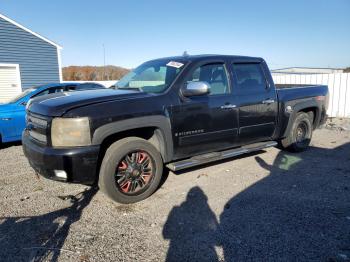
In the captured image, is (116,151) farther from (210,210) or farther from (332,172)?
(332,172)

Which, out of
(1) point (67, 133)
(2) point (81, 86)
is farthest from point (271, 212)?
(2) point (81, 86)

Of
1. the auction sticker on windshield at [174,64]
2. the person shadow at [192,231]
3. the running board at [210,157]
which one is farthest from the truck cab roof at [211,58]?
the person shadow at [192,231]

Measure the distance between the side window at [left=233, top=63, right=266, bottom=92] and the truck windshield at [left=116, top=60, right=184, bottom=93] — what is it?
1.11 metres

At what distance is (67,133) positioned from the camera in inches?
132

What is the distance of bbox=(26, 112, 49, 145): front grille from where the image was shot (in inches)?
139

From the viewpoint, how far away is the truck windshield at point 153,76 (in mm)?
4261

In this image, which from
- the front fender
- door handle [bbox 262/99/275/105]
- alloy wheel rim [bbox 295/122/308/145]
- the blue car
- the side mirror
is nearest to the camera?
the front fender

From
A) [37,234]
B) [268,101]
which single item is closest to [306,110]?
[268,101]

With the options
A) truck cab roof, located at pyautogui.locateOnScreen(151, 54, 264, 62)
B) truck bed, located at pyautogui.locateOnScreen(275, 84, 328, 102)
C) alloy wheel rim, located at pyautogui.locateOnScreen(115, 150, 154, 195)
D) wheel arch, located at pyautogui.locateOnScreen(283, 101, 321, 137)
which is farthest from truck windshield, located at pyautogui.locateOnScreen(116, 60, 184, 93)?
wheel arch, located at pyautogui.locateOnScreen(283, 101, 321, 137)

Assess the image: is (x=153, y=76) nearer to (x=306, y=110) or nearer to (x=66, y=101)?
(x=66, y=101)

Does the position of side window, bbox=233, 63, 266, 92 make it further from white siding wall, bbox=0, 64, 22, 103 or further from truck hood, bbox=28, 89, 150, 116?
white siding wall, bbox=0, 64, 22, 103

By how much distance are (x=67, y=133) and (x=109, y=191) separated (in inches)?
35.2

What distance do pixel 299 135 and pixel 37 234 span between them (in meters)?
5.29

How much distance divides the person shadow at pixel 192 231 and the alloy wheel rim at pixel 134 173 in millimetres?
587
